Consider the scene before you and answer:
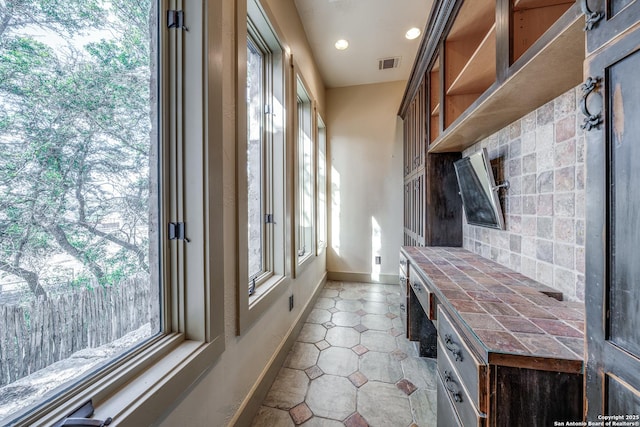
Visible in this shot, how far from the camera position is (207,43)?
3.27ft

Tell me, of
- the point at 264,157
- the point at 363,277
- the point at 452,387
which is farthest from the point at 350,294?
the point at 452,387

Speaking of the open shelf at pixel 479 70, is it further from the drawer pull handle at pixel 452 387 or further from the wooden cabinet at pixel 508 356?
the drawer pull handle at pixel 452 387

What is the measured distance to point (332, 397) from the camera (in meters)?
1.59

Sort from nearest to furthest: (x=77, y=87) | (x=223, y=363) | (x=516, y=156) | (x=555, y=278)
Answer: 1. (x=77, y=87)
2. (x=223, y=363)
3. (x=555, y=278)
4. (x=516, y=156)

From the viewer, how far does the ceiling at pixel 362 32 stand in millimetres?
2305

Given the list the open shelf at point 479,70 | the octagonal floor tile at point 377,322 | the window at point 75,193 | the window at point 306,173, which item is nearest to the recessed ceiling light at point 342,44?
the window at point 306,173

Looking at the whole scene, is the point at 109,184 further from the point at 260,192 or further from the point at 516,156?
the point at 516,156

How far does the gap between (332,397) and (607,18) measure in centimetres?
204

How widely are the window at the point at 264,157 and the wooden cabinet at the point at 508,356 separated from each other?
1060 millimetres

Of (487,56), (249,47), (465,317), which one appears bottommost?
(465,317)

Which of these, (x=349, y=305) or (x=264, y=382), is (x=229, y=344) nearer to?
(x=264, y=382)

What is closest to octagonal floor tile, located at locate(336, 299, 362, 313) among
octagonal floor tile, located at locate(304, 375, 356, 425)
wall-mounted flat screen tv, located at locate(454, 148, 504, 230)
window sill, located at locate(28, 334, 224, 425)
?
octagonal floor tile, located at locate(304, 375, 356, 425)

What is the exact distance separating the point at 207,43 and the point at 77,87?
506mm

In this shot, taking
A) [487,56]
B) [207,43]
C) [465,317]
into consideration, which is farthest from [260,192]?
[487,56]
